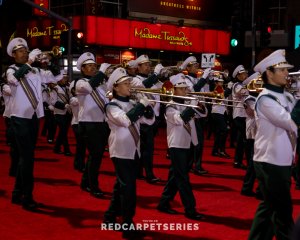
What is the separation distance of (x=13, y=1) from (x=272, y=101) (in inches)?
1363

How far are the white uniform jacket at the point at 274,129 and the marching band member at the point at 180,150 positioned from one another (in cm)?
182

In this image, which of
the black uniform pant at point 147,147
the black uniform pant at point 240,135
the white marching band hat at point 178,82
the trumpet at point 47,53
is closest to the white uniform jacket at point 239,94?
the black uniform pant at point 240,135

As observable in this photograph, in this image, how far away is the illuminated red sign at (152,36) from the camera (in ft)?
92.7


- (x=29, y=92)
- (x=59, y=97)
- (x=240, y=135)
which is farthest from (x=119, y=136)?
(x=59, y=97)

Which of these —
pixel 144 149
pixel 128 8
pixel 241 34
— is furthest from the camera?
pixel 128 8

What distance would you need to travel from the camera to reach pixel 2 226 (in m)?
6.82

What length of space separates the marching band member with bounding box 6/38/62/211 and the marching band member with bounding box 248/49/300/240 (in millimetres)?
3318

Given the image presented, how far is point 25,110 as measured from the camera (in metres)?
7.66

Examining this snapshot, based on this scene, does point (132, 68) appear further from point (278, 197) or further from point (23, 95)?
point (278, 197)

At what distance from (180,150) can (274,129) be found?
2128 millimetres

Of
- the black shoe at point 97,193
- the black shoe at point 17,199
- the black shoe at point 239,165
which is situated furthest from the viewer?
the black shoe at point 239,165

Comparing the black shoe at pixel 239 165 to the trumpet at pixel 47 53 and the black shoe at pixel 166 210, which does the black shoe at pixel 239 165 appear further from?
the black shoe at pixel 166 210

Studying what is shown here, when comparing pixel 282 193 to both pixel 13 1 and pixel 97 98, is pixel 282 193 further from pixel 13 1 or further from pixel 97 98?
pixel 13 1

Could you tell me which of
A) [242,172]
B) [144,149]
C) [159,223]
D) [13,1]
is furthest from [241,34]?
[13,1]
